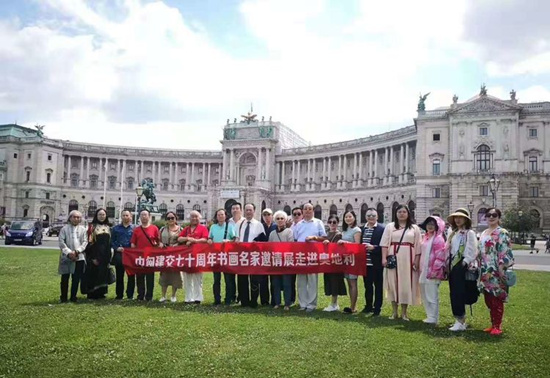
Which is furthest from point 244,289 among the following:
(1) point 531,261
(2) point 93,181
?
(2) point 93,181

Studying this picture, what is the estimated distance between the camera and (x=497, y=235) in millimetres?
10617

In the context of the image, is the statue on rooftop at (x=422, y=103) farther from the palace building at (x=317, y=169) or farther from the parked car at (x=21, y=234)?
the parked car at (x=21, y=234)

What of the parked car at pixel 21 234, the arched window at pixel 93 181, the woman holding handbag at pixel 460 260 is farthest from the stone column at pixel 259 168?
the woman holding handbag at pixel 460 260

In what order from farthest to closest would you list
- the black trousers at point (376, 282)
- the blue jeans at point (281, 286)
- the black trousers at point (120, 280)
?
the black trousers at point (120, 280) → the blue jeans at point (281, 286) → the black trousers at point (376, 282)

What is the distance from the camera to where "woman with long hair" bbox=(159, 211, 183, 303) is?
45.6ft

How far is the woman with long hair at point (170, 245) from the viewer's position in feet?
45.6

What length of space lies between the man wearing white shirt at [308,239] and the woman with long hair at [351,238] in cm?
61

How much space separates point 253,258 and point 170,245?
8.44ft

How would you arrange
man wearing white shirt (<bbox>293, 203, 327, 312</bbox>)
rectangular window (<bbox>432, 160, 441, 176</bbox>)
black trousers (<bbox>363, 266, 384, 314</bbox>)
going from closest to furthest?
black trousers (<bbox>363, 266, 384, 314</bbox>), man wearing white shirt (<bbox>293, 203, 327, 312</bbox>), rectangular window (<bbox>432, 160, 441, 176</bbox>)

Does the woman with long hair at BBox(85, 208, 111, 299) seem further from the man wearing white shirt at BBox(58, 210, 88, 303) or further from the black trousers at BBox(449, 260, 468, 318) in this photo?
the black trousers at BBox(449, 260, 468, 318)

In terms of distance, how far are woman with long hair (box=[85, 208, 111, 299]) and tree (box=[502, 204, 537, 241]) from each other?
4707 cm

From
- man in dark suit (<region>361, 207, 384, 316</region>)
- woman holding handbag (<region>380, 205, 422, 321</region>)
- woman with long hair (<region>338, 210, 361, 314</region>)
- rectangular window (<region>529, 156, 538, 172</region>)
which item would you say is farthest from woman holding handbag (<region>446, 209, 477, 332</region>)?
rectangular window (<region>529, 156, 538, 172</region>)

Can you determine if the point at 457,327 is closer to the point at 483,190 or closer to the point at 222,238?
the point at 222,238

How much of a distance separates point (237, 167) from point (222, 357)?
84496 millimetres
